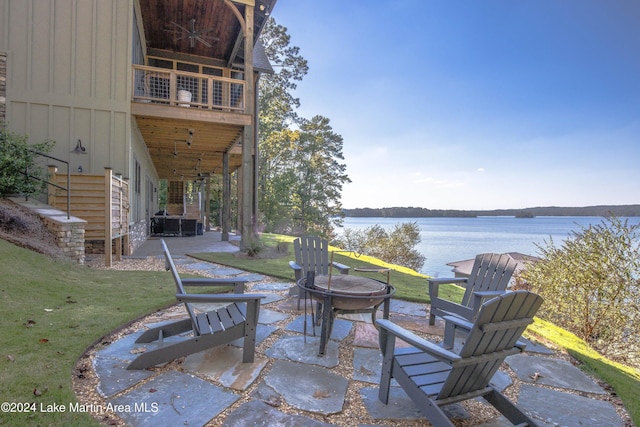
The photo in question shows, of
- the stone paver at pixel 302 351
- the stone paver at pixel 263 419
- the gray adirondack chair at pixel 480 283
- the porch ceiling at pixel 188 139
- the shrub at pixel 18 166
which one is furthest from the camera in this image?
the porch ceiling at pixel 188 139

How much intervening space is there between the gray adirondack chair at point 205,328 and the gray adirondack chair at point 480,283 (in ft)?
6.34

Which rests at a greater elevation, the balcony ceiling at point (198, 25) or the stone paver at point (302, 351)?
the balcony ceiling at point (198, 25)

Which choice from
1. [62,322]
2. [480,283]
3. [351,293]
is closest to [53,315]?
[62,322]

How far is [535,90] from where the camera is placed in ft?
51.8

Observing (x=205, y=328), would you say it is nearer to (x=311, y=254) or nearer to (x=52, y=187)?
(x=311, y=254)

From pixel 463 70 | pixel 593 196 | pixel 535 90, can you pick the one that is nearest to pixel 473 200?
pixel 593 196

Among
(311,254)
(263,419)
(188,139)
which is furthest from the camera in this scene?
(188,139)

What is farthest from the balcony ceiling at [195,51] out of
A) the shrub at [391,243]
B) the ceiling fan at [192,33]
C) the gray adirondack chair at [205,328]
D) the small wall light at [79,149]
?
the shrub at [391,243]

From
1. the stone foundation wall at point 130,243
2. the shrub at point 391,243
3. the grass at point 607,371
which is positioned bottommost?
the shrub at point 391,243

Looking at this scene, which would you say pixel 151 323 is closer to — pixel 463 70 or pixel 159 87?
pixel 159 87

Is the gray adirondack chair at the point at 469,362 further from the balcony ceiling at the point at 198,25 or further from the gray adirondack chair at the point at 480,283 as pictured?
the balcony ceiling at the point at 198,25

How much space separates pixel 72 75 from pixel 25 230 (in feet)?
13.1

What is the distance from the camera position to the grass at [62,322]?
2.02 meters

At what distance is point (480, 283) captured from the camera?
11.1 ft
